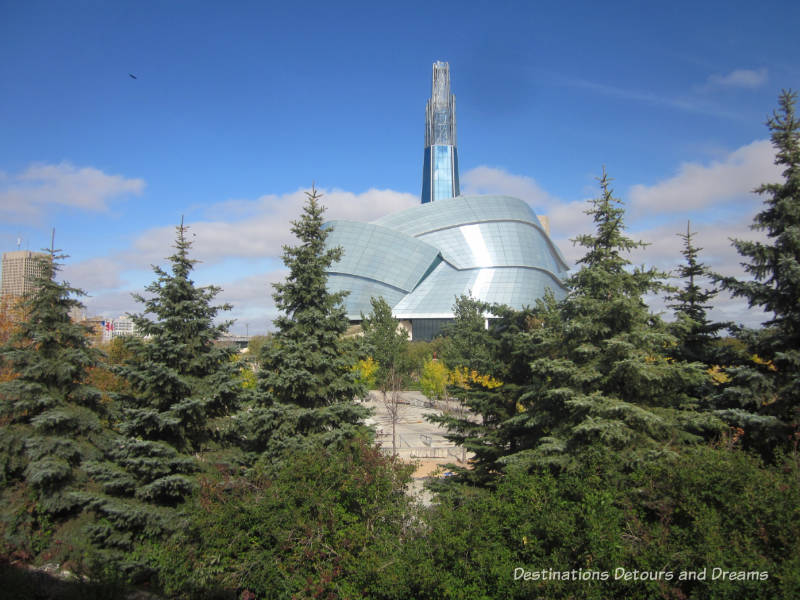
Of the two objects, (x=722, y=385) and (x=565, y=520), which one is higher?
(x=722, y=385)

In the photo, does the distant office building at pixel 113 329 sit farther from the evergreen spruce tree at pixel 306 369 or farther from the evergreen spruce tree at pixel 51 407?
the evergreen spruce tree at pixel 306 369

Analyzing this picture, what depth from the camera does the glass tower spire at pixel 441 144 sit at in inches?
3688

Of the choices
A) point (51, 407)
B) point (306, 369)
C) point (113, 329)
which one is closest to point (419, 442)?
point (306, 369)

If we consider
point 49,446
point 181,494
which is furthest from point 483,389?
point 49,446

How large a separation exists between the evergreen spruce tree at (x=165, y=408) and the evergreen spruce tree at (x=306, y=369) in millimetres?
993

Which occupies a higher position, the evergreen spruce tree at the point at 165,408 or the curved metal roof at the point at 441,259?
the curved metal roof at the point at 441,259

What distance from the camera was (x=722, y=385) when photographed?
12.3 metres

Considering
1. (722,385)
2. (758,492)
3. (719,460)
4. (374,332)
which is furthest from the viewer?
(374,332)

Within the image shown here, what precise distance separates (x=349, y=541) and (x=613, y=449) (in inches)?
208

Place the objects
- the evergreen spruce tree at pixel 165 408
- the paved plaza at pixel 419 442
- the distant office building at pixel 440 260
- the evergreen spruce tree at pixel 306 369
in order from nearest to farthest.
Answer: the evergreen spruce tree at pixel 165 408
the evergreen spruce tree at pixel 306 369
the paved plaza at pixel 419 442
the distant office building at pixel 440 260

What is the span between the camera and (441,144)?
310ft

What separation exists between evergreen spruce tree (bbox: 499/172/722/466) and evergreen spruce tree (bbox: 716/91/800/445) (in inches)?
44.4

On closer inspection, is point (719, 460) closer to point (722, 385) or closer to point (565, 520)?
point (565, 520)

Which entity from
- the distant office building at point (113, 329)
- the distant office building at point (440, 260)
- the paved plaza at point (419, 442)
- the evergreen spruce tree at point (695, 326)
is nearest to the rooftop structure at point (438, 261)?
the distant office building at point (440, 260)
